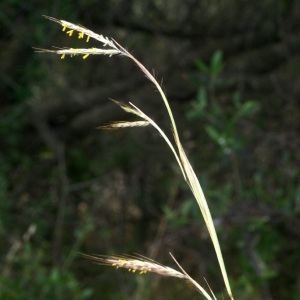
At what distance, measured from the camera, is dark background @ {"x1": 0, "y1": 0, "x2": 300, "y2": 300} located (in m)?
3.99

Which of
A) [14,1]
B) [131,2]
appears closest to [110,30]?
[131,2]

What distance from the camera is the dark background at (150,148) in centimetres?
399

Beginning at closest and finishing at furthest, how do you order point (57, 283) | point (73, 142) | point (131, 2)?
point (57, 283) → point (131, 2) → point (73, 142)

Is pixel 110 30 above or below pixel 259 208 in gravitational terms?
above

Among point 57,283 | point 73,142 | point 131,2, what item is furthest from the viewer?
point 73,142

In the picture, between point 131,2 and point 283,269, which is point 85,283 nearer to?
point 283,269

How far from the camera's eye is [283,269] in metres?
5.17

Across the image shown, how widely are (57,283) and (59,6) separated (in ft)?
4.18

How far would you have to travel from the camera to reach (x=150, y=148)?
5.44 m

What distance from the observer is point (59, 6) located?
3652 millimetres

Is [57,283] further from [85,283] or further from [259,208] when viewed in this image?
[85,283]

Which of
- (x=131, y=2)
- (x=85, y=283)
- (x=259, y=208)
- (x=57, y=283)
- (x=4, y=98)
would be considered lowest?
(x=85, y=283)

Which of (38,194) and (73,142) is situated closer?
(38,194)

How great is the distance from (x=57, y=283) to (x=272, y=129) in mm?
1784
